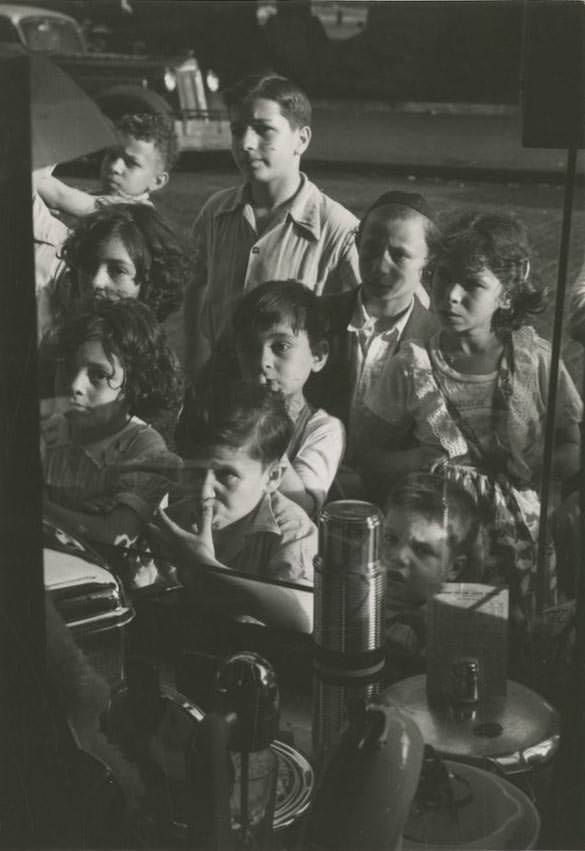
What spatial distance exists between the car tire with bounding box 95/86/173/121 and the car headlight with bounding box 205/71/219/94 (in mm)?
65

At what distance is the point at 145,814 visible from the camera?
1178 mm

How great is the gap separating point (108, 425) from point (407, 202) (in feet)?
1.67

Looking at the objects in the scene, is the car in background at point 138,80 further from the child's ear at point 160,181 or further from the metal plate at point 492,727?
the metal plate at point 492,727

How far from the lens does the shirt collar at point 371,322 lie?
1.42 meters

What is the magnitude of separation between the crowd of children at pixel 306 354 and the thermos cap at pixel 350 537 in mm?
189

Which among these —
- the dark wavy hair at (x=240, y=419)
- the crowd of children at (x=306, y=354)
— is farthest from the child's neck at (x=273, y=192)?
the dark wavy hair at (x=240, y=419)

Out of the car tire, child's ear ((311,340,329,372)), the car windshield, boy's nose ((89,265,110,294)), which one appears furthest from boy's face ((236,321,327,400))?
the car windshield

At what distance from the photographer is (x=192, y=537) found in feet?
5.11

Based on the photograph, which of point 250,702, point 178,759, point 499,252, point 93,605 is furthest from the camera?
point 93,605

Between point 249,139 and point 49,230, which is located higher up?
point 249,139

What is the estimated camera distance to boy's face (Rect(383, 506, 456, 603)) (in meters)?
1.45

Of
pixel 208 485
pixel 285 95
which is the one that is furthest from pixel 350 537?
pixel 285 95

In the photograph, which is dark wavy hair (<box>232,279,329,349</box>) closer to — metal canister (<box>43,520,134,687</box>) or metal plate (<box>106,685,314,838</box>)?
metal canister (<box>43,520,134,687</box>)

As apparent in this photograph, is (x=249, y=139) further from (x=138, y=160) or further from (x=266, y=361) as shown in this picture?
(x=266, y=361)
